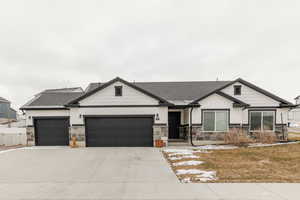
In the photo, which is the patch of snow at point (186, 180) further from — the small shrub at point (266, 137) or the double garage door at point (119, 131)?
the small shrub at point (266, 137)

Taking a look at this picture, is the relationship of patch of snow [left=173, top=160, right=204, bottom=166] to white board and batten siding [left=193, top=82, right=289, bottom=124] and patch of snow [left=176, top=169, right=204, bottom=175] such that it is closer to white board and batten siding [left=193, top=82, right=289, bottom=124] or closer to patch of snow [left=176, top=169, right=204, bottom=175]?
patch of snow [left=176, top=169, right=204, bottom=175]

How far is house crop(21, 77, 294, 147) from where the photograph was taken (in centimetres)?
1124

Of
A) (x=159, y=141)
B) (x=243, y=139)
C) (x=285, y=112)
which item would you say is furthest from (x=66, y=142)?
(x=285, y=112)

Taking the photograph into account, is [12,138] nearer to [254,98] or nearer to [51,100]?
[51,100]

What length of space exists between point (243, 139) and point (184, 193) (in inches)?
360

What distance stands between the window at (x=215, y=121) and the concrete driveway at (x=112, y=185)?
610cm

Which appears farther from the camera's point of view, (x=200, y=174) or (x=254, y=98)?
(x=254, y=98)

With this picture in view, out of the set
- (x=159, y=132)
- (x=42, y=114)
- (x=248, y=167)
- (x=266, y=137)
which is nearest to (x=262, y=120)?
(x=266, y=137)

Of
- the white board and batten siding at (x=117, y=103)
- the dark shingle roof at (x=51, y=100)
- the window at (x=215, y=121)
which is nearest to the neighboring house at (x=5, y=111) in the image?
the dark shingle roof at (x=51, y=100)

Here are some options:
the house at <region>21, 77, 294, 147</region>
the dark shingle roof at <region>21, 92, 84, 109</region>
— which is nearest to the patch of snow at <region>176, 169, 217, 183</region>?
the house at <region>21, 77, 294, 147</region>

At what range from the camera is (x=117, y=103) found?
37.0 ft

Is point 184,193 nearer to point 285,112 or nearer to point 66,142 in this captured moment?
point 66,142

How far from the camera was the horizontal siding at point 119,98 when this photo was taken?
1130cm

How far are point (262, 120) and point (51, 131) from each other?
1715 centimetres
